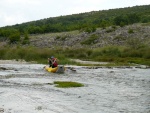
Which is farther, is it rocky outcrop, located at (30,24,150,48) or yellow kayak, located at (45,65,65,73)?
rocky outcrop, located at (30,24,150,48)

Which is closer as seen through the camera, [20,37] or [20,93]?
[20,93]

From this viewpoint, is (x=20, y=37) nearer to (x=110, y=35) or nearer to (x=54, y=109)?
(x=110, y=35)

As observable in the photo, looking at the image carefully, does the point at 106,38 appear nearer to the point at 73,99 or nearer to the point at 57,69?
the point at 57,69

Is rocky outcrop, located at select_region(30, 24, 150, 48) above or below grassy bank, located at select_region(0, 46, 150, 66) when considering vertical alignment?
above

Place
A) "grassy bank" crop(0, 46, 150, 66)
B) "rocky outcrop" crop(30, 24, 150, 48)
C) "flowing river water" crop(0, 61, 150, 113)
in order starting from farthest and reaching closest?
"rocky outcrop" crop(30, 24, 150, 48)
"grassy bank" crop(0, 46, 150, 66)
"flowing river water" crop(0, 61, 150, 113)

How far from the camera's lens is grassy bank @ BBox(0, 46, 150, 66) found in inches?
2553

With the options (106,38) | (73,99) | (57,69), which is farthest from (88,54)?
(73,99)

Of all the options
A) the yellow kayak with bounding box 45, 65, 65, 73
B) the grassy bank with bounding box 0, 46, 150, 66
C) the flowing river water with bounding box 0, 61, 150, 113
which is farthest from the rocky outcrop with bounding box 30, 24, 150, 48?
the flowing river water with bounding box 0, 61, 150, 113

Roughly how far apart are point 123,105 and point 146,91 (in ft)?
22.2

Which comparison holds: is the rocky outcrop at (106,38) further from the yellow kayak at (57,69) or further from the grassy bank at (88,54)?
the yellow kayak at (57,69)

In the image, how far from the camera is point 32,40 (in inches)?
4254

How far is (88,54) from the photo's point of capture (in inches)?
3056

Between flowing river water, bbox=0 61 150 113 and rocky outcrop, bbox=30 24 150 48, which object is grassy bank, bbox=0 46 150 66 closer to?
rocky outcrop, bbox=30 24 150 48

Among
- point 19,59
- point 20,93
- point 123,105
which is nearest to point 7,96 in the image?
point 20,93
